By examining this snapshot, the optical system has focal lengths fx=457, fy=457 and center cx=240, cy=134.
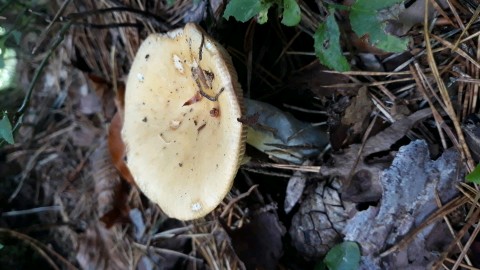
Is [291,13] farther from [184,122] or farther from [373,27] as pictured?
[184,122]

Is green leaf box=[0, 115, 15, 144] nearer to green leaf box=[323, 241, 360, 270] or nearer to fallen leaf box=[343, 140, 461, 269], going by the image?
green leaf box=[323, 241, 360, 270]

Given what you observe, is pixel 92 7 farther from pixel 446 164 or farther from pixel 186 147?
pixel 446 164

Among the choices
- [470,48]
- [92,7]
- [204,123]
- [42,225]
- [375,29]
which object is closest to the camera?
[375,29]

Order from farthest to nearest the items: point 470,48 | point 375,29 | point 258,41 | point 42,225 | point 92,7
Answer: point 42,225
point 92,7
point 258,41
point 470,48
point 375,29

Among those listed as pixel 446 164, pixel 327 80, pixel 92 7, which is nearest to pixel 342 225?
pixel 446 164

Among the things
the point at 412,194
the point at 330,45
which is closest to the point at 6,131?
the point at 330,45
